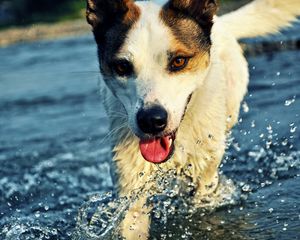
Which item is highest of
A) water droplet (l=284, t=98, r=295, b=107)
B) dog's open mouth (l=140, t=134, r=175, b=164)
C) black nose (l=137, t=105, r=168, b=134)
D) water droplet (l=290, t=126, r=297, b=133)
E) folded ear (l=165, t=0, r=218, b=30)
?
folded ear (l=165, t=0, r=218, b=30)

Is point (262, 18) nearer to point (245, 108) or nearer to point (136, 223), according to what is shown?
point (136, 223)

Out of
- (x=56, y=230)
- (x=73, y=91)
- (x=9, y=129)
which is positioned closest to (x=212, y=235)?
(x=56, y=230)

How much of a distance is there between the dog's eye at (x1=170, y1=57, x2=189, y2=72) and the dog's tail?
1.66 m

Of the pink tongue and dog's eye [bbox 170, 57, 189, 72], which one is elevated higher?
dog's eye [bbox 170, 57, 189, 72]

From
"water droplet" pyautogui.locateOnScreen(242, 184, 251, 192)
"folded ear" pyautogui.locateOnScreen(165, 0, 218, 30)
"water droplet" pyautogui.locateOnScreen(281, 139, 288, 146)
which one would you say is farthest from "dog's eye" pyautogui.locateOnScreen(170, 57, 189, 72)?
"water droplet" pyautogui.locateOnScreen(281, 139, 288, 146)

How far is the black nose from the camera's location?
4805 mm

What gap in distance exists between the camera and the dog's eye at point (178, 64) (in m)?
5.07

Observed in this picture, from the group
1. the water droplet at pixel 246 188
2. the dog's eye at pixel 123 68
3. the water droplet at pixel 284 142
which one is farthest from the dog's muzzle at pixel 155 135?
the water droplet at pixel 284 142

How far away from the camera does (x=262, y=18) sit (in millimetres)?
6852

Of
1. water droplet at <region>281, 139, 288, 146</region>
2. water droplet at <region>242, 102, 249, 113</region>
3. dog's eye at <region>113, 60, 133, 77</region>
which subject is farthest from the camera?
water droplet at <region>242, 102, 249, 113</region>

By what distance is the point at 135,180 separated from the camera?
5.55m

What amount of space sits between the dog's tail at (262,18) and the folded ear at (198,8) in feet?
3.72

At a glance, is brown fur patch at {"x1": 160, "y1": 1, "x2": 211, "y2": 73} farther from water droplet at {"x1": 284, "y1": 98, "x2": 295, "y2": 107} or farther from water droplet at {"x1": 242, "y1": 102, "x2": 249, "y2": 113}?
water droplet at {"x1": 284, "y1": 98, "x2": 295, "y2": 107}

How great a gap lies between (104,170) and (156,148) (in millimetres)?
3174
